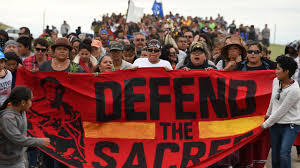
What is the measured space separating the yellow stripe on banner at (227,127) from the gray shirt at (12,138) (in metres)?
2.60

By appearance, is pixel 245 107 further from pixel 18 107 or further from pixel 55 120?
pixel 18 107

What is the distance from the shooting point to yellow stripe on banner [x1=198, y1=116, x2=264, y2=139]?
238 inches

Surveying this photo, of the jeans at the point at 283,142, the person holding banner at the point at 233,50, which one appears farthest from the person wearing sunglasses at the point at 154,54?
the jeans at the point at 283,142

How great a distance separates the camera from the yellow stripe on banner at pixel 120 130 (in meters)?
6.09

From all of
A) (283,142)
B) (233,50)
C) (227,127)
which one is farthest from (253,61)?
(283,142)

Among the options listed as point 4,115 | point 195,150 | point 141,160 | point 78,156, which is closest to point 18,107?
point 4,115

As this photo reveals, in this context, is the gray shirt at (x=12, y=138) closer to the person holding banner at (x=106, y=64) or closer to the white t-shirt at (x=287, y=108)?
the person holding banner at (x=106, y=64)

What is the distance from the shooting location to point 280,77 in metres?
5.51

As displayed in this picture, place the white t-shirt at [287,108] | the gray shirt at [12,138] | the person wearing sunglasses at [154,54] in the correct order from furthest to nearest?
the person wearing sunglasses at [154,54] → the white t-shirt at [287,108] → the gray shirt at [12,138]

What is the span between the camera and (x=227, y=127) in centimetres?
610

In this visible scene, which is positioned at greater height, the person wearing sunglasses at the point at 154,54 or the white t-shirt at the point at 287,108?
the person wearing sunglasses at the point at 154,54

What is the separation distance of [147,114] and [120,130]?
48 centimetres

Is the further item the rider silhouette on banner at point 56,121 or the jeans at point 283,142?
the rider silhouette on banner at point 56,121

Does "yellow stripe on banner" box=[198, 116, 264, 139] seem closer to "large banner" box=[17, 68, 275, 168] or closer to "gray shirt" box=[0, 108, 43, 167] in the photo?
"large banner" box=[17, 68, 275, 168]
